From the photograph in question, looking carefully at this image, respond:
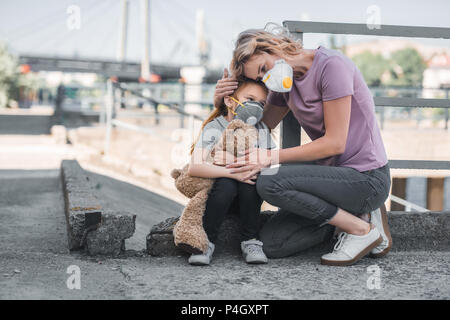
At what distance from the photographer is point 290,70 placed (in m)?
2.58

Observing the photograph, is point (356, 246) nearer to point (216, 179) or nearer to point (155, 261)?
point (216, 179)

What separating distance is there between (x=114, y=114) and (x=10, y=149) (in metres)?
2.07

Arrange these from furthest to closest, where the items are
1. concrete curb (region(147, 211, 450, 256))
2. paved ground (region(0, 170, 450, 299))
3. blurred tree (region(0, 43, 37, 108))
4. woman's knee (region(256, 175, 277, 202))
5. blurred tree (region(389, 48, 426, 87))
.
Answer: blurred tree (region(389, 48, 426, 87)) < blurred tree (region(0, 43, 37, 108)) < concrete curb (region(147, 211, 450, 256)) < woman's knee (region(256, 175, 277, 202)) < paved ground (region(0, 170, 450, 299))

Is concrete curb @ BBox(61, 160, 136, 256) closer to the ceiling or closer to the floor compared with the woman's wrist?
closer to the floor

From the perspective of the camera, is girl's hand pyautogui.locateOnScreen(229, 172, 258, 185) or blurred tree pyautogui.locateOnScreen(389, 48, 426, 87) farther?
blurred tree pyautogui.locateOnScreen(389, 48, 426, 87)

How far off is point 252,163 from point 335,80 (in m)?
0.57

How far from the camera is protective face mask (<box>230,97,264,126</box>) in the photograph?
8.92 ft

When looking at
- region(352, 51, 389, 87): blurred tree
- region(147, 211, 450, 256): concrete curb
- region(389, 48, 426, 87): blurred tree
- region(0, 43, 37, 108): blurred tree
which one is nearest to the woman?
region(147, 211, 450, 256): concrete curb

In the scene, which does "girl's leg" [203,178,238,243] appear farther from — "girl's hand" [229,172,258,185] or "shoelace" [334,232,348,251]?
"shoelace" [334,232,348,251]

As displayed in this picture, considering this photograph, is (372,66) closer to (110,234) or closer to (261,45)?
(261,45)

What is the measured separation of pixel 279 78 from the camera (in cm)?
254

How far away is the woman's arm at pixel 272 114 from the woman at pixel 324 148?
0.14 m

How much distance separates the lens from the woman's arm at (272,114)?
293 centimetres

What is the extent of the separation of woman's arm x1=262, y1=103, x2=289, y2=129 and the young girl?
0.08 m
